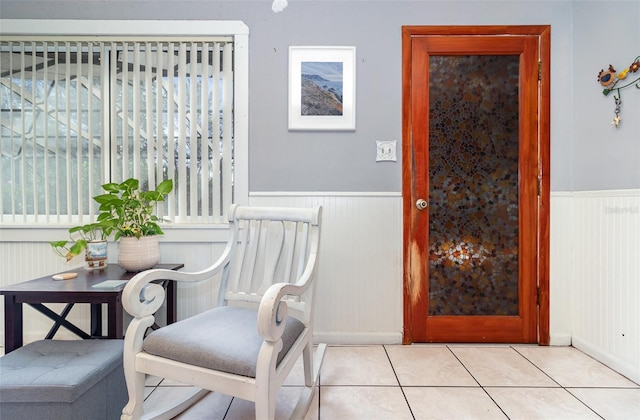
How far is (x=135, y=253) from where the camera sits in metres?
1.84

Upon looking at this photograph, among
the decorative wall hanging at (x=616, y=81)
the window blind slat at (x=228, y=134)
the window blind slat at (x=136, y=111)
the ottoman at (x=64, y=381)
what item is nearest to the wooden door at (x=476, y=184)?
A: the decorative wall hanging at (x=616, y=81)

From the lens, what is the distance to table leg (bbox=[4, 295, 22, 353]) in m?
1.52

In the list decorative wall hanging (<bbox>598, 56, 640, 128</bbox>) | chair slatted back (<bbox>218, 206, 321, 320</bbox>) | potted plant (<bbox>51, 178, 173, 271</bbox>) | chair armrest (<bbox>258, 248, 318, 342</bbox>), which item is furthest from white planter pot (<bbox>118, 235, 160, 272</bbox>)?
decorative wall hanging (<bbox>598, 56, 640, 128</bbox>)

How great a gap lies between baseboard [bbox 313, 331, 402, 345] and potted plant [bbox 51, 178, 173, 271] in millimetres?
1186

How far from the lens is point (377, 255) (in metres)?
2.16

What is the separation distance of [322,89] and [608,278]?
2081 mm

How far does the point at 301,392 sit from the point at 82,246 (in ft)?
4.93

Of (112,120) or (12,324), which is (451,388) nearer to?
(12,324)

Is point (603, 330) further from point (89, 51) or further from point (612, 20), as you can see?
point (89, 51)

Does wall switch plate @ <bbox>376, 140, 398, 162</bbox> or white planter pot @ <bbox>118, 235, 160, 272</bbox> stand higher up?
wall switch plate @ <bbox>376, 140, 398, 162</bbox>

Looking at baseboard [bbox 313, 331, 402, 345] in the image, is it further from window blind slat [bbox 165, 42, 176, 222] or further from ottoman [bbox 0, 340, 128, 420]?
window blind slat [bbox 165, 42, 176, 222]

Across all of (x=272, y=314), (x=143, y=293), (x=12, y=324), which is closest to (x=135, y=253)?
(x=12, y=324)

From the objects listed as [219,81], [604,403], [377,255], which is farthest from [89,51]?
[604,403]

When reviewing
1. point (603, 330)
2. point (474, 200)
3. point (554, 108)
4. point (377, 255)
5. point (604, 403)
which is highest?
point (554, 108)
